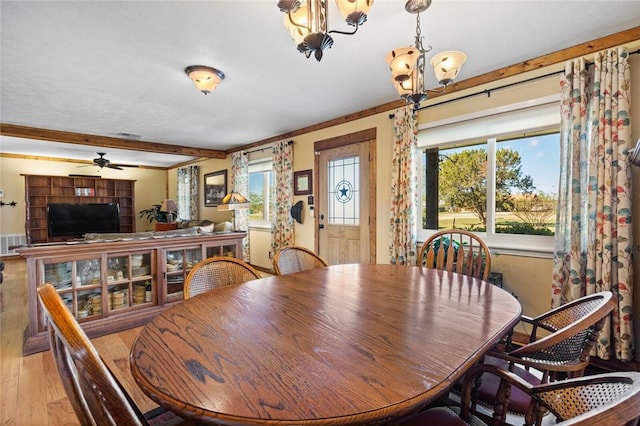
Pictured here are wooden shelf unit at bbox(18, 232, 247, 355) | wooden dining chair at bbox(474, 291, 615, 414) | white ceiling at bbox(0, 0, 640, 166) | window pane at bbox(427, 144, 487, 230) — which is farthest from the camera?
window pane at bbox(427, 144, 487, 230)

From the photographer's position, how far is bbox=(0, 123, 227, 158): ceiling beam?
171 inches

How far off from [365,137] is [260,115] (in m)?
1.44

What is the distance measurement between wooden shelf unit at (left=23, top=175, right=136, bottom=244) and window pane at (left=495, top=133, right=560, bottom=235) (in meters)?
8.68

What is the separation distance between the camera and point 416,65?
1729mm

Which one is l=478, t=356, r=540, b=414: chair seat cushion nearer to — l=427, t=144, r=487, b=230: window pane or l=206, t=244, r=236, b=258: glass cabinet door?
l=427, t=144, r=487, b=230: window pane

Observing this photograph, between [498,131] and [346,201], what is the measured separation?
2.00 m

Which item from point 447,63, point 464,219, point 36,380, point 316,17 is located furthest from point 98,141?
point 464,219

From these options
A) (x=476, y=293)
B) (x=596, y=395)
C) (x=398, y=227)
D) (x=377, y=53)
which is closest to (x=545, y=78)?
(x=377, y=53)

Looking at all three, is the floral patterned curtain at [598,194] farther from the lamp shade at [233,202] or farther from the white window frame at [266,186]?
the white window frame at [266,186]

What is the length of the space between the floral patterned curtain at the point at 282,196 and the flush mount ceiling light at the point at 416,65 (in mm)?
3227

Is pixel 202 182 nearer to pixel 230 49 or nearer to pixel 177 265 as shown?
pixel 177 265

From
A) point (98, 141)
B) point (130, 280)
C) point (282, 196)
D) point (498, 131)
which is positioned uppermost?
point (98, 141)

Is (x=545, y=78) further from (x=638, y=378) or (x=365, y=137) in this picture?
(x=638, y=378)

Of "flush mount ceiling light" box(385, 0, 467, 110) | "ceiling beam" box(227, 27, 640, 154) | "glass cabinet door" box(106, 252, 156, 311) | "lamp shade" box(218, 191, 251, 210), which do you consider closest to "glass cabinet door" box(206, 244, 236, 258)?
"lamp shade" box(218, 191, 251, 210)
